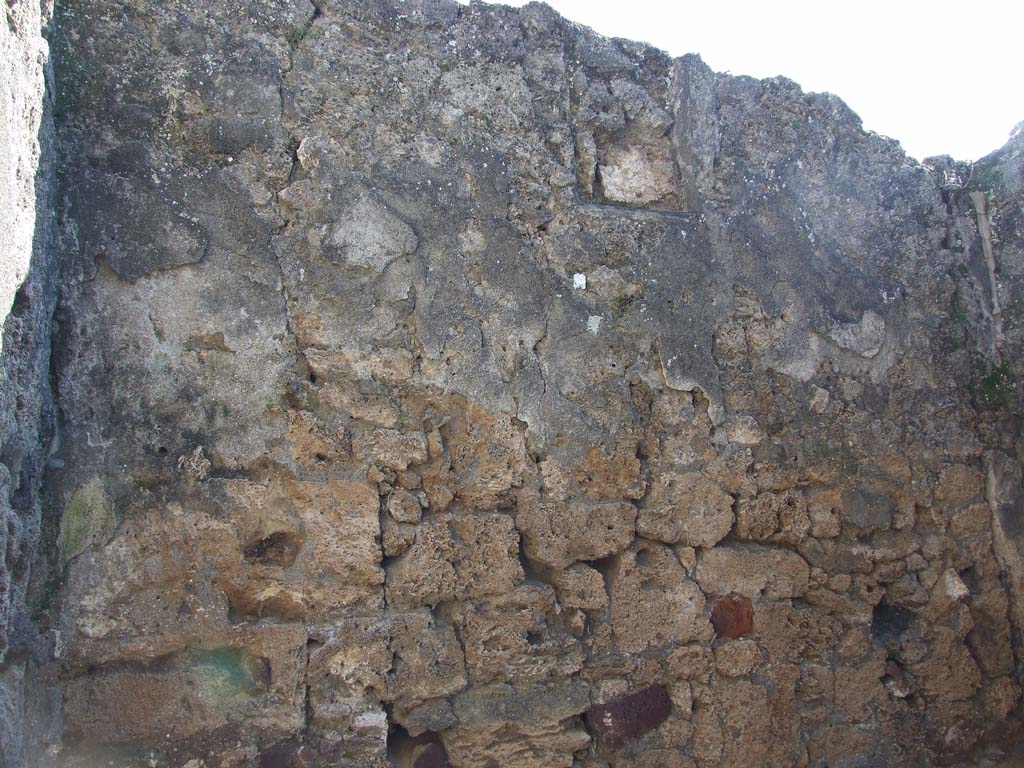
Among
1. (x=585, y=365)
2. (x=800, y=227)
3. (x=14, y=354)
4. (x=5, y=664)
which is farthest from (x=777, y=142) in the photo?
(x=5, y=664)

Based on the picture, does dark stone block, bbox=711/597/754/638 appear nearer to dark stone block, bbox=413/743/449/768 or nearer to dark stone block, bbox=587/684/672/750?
dark stone block, bbox=587/684/672/750

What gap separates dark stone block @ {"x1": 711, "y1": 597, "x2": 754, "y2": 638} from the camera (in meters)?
2.97

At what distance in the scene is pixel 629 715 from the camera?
2.83 m

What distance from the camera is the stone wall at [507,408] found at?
236cm

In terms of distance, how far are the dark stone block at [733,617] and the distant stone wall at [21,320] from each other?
6.42ft

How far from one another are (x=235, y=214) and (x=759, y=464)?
5.89 feet

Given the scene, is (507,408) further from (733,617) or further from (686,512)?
(733,617)

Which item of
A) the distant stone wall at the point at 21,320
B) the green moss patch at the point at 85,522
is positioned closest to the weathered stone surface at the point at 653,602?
the green moss patch at the point at 85,522

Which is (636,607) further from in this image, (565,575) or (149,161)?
(149,161)

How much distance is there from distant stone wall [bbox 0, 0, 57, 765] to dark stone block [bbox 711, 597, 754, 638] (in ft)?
6.42

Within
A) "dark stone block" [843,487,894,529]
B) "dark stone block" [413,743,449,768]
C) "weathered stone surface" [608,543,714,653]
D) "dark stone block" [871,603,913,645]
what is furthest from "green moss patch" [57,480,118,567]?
"dark stone block" [871,603,913,645]

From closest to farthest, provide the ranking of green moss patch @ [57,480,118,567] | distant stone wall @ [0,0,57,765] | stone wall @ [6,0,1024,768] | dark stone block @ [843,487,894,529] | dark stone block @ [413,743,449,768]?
1. distant stone wall @ [0,0,57,765]
2. green moss patch @ [57,480,118,567]
3. stone wall @ [6,0,1024,768]
4. dark stone block @ [413,743,449,768]
5. dark stone block @ [843,487,894,529]

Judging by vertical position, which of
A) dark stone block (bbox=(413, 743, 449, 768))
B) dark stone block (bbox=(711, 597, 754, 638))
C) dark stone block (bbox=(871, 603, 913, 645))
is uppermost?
dark stone block (bbox=(711, 597, 754, 638))

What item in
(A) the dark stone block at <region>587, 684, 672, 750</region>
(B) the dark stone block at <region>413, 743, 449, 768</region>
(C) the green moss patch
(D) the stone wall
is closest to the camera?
(C) the green moss patch
